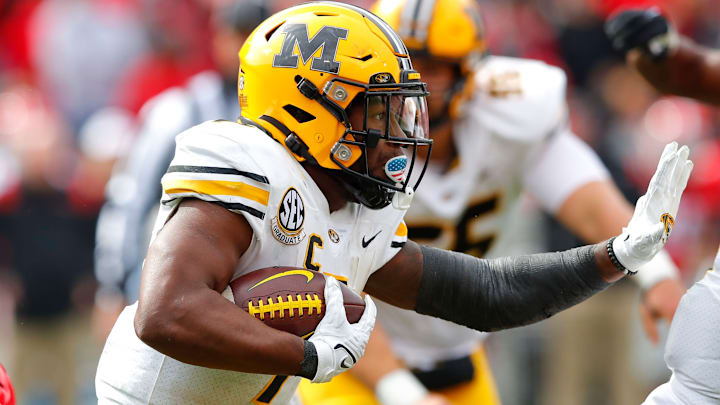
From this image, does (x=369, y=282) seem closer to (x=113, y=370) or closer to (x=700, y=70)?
(x=113, y=370)

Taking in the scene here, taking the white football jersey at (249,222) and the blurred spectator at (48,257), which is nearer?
the white football jersey at (249,222)

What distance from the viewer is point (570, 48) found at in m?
8.84

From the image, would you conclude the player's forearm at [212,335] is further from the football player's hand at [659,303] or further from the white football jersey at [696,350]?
the football player's hand at [659,303]

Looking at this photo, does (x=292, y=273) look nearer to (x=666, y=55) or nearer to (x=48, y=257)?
(x=666, y=55)

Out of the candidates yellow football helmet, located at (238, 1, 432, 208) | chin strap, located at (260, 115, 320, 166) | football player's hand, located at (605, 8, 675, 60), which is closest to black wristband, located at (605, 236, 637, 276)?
yellow football helmet, located at (238, 1, 432, 208)

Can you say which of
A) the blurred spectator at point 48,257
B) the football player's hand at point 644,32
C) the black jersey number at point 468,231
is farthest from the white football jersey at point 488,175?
the blurred spectator at point 48,257

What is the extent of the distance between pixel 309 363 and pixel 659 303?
5.87ft

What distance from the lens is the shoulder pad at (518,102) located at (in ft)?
13.9

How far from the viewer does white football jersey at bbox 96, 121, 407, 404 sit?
2.70 metres

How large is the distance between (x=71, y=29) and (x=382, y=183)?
234 inches

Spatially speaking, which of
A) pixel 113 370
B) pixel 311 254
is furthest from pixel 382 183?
pixel 113 370

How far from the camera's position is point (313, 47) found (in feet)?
9.71

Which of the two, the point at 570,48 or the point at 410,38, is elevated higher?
the point at 410,38

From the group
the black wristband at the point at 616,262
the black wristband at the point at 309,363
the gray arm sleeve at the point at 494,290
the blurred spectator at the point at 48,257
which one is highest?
the black wristband at the point at 616,262
